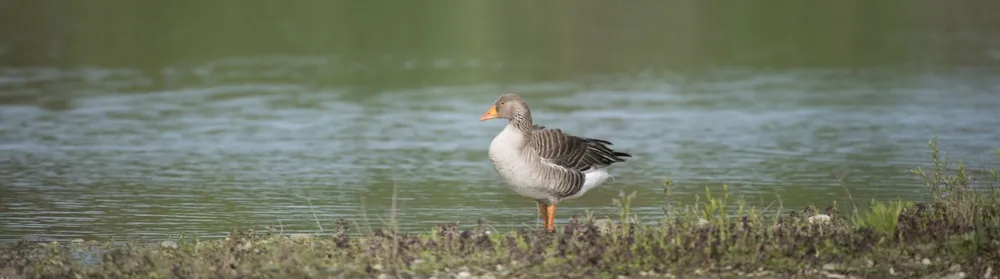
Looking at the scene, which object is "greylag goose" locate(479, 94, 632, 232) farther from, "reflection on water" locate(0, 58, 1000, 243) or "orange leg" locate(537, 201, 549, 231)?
"reflection on water" locate(0, 58, 1000, 243)

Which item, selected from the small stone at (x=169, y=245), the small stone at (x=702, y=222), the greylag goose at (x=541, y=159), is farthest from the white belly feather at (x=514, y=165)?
the small stone at (x=169, y=245)

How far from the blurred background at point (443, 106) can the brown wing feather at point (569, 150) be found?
3.23 ft

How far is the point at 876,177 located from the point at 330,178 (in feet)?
19.6

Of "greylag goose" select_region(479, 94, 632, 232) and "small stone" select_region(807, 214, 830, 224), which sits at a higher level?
"greylag goose" select_region(479, 94, 632, 232)

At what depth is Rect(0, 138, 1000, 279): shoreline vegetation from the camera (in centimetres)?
968

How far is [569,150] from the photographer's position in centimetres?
1258

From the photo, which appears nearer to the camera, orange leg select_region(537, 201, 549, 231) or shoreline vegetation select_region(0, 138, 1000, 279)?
shoreline vegetation select_region(0, 138, 1000, 279)

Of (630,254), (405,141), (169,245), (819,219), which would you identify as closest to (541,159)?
(819,219)

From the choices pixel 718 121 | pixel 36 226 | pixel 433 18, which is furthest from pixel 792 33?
pixel 36 226

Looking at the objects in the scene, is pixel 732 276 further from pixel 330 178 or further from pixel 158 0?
pixel 158 0

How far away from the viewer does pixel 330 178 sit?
16609 mm

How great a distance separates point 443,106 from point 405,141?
3947mm

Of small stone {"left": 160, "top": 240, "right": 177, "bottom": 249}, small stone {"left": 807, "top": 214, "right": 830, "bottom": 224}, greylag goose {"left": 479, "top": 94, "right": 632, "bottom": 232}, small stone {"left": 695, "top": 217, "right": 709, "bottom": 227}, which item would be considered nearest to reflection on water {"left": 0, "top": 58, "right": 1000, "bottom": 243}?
greylag goose {"left": 479, "top": 94, "right": 632, "bottom": 232}

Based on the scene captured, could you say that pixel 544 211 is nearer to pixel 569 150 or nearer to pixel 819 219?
pixel 569 150
